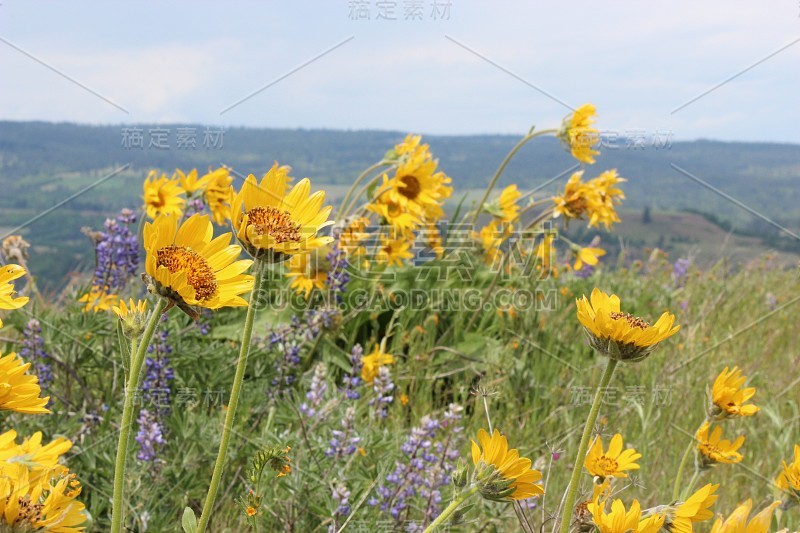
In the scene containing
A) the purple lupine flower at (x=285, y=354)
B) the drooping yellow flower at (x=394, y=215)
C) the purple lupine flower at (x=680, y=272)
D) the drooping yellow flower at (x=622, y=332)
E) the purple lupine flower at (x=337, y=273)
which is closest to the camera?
the drooping yellow flower at (x=622, y=332)

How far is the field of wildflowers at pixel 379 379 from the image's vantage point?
42.3 inches

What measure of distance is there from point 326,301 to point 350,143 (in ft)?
106

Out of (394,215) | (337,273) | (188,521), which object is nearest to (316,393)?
(188,521)

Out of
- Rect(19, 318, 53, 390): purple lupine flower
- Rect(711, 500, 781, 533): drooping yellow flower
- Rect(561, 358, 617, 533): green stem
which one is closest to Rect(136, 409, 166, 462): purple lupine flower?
Rect(19, 318, 53, 390): purple lupine flower

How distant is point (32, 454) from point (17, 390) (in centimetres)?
10

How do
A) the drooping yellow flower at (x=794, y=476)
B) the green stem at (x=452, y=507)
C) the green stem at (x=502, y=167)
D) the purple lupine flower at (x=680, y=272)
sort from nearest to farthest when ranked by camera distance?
1. the green stem at (x=452, y=507)
2. the drooping yellow flower at (x=794, y=476)
3. the green stem at (x=502, y=167)
4. the purple lupine flower at (x=680, y=272)

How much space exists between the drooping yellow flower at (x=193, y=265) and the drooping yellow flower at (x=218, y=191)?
6.76ft

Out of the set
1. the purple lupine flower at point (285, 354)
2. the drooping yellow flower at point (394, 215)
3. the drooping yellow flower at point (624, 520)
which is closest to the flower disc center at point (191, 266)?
the drooping yellow flower at point (624, 520)

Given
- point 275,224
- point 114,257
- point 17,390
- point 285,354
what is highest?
point 275,224

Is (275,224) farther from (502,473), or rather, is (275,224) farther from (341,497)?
(341,497)

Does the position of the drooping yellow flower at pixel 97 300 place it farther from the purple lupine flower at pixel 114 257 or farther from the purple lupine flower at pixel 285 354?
the purple lupine flower at pixel 285 354

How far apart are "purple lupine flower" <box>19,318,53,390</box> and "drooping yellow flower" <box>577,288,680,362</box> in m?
1.83

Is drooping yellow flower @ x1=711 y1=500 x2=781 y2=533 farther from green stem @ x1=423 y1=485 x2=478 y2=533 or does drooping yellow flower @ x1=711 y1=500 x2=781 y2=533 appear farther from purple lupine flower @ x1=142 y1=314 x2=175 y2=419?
purple lupine flower @ x1=142 y1=314 x2=175 y2=419

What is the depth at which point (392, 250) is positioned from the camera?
3373 millimetres
